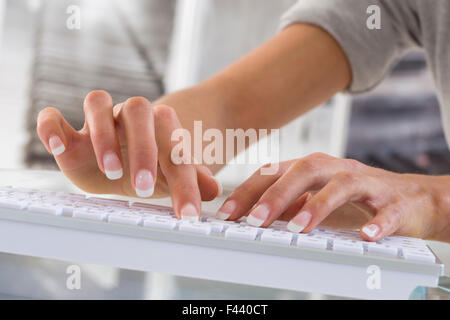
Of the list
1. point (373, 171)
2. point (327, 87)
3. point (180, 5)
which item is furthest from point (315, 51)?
point (180, 5)

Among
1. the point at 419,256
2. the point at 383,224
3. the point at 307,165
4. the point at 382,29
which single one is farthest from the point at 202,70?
the point at 419,256

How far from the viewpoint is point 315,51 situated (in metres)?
1.03

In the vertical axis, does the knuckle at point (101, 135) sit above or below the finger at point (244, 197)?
above

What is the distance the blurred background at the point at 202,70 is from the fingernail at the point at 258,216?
264 cm

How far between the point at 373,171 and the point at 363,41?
0.48 metres

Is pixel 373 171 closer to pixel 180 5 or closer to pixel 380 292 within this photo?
pixel 380 292

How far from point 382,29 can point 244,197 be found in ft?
2.17

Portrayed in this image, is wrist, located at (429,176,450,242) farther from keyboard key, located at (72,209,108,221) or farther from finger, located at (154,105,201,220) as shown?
keyboard key, located at (72,209,108,221)

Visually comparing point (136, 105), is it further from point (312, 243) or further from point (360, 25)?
point (360, 25)

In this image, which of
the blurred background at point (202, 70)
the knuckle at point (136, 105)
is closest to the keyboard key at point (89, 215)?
the knuckle at point (136, 105)

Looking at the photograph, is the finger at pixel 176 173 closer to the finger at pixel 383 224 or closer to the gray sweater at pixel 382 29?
the finger at pixel 383 224

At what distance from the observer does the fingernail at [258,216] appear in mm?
486

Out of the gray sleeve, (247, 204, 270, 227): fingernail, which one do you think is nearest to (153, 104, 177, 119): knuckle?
(247, 204, 270, 227): fingernail

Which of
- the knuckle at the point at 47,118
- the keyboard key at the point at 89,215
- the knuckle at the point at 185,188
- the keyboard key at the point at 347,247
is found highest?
the knuckle at the point at 47,118
